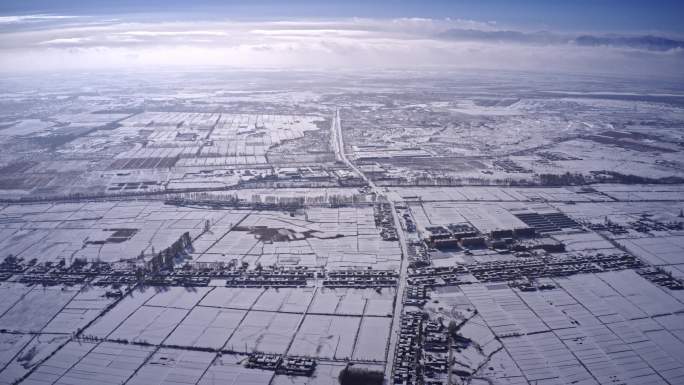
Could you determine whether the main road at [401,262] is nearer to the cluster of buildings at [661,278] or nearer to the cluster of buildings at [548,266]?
the cluster of buildings at [548,266]

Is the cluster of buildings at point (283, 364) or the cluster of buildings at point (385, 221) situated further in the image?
the cluster of buildings at point (385, 221)

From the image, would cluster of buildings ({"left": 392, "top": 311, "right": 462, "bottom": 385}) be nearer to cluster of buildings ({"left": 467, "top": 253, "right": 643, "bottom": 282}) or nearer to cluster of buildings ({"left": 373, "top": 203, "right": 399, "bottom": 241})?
cluster of buildings ({"left": 467, "top": 253, "right": 643, "bottom": 282})

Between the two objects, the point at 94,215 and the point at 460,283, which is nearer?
the point at 460,283

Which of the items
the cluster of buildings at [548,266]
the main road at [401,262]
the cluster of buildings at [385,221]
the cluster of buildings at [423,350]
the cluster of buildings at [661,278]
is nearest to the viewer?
the cluster of buildings at [423,350]

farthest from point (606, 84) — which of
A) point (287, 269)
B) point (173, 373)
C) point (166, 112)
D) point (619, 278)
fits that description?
point (173, 373)

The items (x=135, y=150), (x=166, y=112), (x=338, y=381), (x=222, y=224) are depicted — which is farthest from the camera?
(x=166, y=112)

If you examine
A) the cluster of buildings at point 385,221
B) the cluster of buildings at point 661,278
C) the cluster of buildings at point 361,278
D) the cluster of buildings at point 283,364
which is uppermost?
the cluster of buildings at point 385,221

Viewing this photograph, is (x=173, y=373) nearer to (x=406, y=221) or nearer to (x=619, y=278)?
(x=406, y=221)

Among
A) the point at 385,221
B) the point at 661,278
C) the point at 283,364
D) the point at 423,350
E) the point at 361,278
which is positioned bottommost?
the point at 283,364

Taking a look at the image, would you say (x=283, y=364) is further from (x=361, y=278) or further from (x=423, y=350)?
(x=361, y=278)

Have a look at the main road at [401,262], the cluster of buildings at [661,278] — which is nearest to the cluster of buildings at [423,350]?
the main road at [401,262]

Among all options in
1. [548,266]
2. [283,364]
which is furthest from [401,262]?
[283,364]
